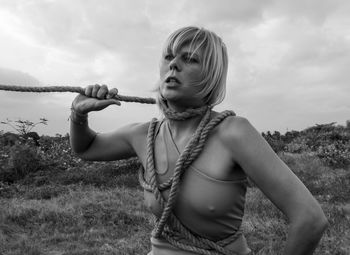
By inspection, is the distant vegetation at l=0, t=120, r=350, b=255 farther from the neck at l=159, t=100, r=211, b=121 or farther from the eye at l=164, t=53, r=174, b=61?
the eye at l=164, t=53, r=174, b=61

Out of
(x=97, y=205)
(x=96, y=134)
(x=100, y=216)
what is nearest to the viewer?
(x=96, y=134)

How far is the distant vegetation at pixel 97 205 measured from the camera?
19.0 feet

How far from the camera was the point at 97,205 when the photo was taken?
7.33 meters

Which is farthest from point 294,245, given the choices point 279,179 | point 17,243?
point 17,243

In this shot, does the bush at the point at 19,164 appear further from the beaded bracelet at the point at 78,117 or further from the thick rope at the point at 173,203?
the thick rope at the point at 173,203

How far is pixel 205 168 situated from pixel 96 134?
759mm

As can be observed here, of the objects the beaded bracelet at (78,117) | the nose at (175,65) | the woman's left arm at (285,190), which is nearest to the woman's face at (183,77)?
the nose at (175,65)

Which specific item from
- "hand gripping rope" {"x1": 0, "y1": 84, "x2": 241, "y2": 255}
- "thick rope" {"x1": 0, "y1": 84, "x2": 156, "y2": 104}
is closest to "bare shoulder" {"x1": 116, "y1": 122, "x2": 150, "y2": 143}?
"thick rope" {"x1": 0, "y1": 84, "x2": 156, "y2": 104}

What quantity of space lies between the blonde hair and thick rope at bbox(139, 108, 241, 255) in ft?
0.32

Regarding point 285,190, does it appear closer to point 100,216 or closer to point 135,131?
point 135,131

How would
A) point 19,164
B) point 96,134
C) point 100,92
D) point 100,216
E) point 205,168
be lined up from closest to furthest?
point 205,168
point 100,92
point 96,134
point 100,216
point 19,164

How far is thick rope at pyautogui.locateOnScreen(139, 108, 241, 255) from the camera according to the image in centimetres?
190

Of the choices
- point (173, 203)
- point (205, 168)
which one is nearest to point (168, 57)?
point (205, 168)

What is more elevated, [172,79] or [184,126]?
[172,79]
